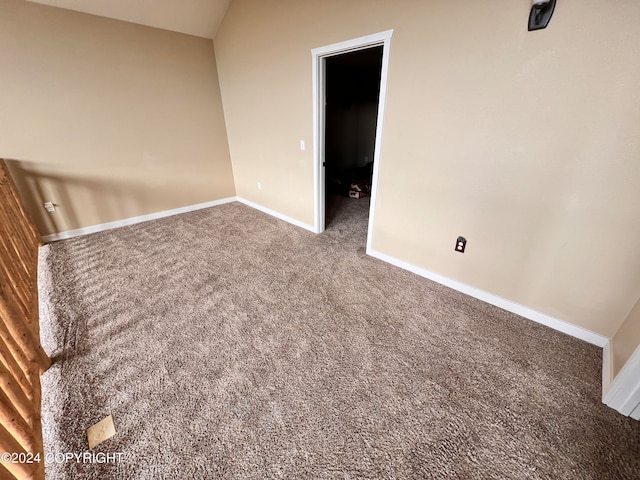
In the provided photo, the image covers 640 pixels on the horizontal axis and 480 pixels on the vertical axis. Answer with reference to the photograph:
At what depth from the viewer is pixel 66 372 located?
1390 mm

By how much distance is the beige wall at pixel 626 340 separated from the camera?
1.22m

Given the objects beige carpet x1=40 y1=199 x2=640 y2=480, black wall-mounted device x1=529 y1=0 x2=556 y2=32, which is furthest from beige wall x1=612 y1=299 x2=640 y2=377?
black wall-mounted device x1=529 y1=0 x2=556 y2=32

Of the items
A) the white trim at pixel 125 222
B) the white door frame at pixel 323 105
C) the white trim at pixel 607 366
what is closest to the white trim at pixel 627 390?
the white trim at pixel 607 366

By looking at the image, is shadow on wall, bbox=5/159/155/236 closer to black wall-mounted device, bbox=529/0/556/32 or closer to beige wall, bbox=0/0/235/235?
beige wall, bbox=0/0/235/235

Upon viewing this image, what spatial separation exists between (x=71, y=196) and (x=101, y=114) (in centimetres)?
104

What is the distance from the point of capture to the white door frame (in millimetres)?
1929

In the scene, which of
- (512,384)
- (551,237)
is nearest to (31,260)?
(512,384)

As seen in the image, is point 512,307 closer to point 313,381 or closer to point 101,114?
point 313,381

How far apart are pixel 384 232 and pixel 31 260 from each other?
3308 mm

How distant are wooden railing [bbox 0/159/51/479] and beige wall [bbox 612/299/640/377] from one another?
2.55 m

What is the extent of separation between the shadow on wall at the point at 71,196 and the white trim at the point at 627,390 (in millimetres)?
4697

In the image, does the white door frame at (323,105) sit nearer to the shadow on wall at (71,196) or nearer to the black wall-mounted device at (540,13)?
the black wall-mounted device at (540,13)

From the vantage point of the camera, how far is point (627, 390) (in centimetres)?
115

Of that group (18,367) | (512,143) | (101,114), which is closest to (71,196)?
(101,114)
